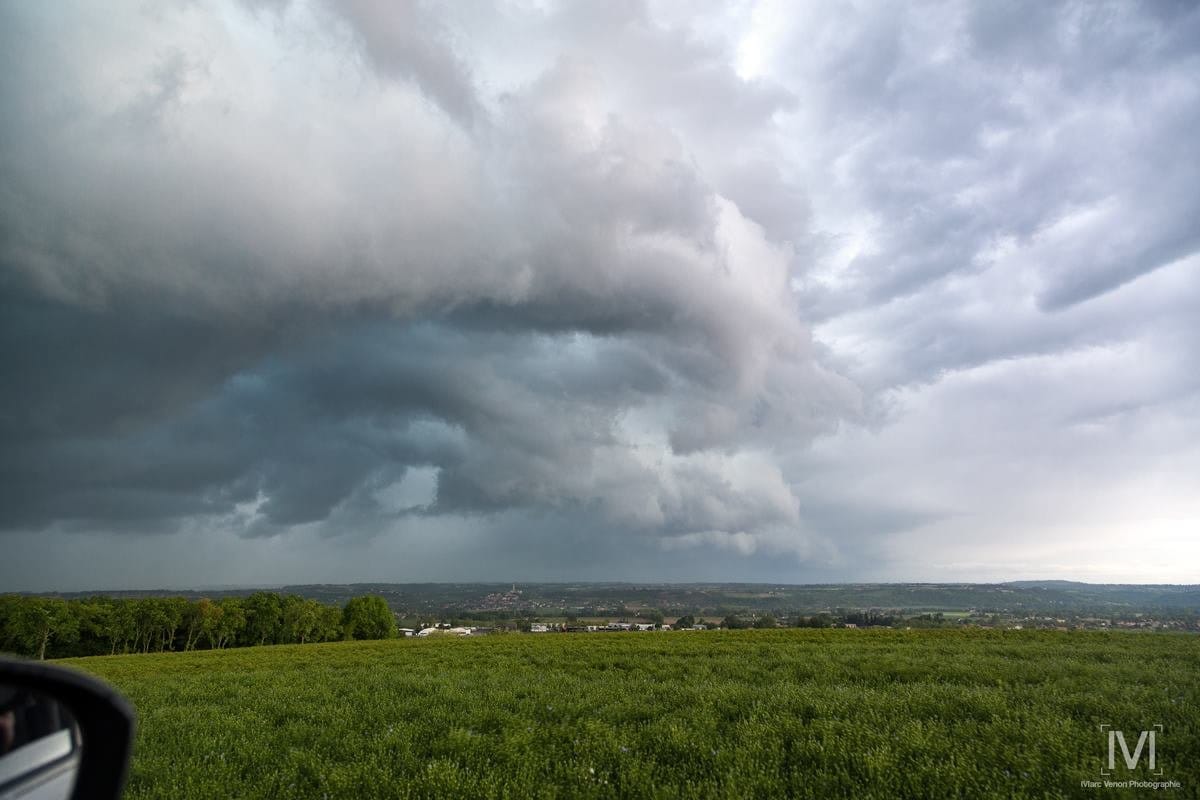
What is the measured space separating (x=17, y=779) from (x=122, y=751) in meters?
0.76

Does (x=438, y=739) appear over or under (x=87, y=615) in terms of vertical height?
over

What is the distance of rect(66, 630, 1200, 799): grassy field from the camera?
8273mm

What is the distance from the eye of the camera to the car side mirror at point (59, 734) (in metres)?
3.13

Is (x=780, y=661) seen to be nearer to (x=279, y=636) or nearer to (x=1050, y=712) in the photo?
(x=1050, y=712)

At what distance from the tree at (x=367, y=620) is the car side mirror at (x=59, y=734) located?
129 meters

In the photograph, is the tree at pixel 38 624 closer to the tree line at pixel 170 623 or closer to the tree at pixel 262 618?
the tree line at pixel 170 623

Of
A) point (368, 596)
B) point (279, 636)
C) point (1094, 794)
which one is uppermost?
point (1094, 794)

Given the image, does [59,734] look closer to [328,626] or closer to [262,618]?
[328,626]

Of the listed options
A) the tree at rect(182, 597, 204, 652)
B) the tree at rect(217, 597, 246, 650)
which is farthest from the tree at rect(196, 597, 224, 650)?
the tree at rect(217, 597, 246, 650)

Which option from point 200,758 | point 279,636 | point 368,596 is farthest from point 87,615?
point 200,758

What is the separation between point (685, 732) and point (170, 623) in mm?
129405

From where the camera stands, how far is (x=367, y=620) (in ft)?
391

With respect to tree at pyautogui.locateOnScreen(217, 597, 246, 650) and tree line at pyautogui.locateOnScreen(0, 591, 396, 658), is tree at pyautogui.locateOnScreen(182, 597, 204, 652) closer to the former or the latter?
tree line at pyautogui.locateOnScreen(0, 591, 396, 658)

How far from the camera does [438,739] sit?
34.8ft
